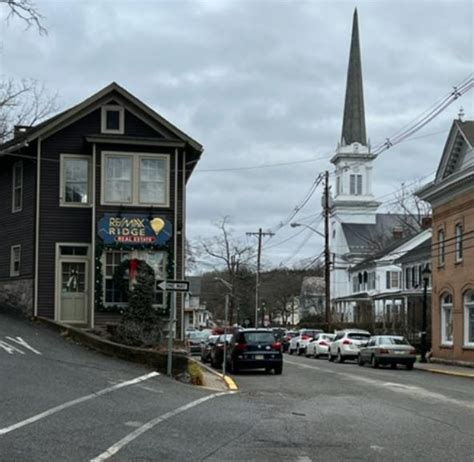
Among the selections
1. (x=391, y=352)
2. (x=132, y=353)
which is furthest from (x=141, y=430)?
(x=391, y=352)

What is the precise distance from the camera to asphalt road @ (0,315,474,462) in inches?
420

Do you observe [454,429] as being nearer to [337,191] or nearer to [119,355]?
[119,355]

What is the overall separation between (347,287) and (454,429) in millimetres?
80817

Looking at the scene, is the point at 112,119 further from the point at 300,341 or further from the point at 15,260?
the point at 300,341

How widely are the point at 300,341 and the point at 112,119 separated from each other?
25.7m

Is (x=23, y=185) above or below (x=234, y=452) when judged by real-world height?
above

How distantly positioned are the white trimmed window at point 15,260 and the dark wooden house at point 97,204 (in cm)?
76

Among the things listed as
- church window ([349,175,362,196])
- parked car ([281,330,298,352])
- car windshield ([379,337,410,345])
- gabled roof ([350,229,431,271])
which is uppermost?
church window ([349,175,362,196])

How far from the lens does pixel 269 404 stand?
1725 cm

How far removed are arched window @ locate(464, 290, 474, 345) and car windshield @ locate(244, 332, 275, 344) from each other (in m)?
12.3

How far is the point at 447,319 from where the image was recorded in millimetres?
40375

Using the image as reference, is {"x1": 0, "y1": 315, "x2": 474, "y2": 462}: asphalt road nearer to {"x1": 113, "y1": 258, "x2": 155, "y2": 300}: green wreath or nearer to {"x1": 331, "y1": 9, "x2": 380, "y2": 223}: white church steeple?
{"x1": 113, "y1": 258, "x2": 155, "y2": 300}: green wreath

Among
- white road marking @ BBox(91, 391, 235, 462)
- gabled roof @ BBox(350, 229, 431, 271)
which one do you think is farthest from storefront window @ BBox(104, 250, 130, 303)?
gabled roof @ BBox(350, 229, 431, 271)

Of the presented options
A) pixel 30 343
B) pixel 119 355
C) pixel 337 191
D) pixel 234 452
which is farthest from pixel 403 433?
pixel 337 191
